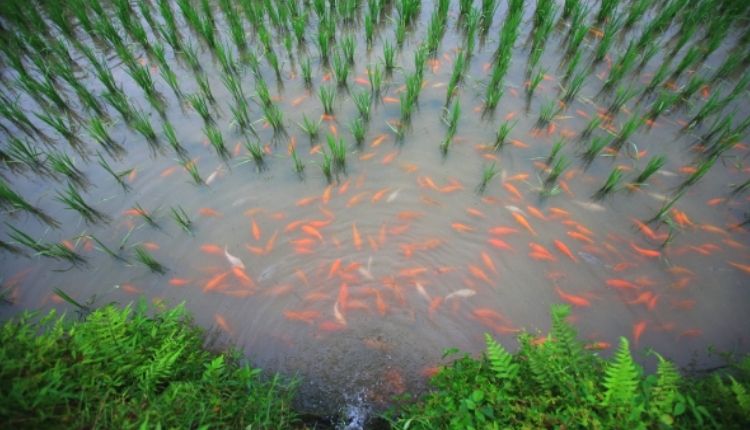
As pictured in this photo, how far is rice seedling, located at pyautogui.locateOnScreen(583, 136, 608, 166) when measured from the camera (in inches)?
112

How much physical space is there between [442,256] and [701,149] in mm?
2274

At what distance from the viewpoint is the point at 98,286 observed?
8.06 feet

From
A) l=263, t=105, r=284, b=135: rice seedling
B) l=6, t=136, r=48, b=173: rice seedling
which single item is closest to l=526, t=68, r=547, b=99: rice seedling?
l=263, t=105, r=284, b=135: rice seedling

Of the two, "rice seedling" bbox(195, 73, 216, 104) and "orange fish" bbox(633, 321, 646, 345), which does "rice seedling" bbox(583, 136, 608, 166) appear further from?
"rice seedling" bbox(195, 73, 216, 104)

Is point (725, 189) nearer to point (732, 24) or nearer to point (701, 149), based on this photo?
point (701, 149)

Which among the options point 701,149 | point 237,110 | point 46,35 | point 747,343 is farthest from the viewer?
point 46,35

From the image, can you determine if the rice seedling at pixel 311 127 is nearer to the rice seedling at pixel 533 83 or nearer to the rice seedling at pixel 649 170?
the rice seedling at pixel 533 83

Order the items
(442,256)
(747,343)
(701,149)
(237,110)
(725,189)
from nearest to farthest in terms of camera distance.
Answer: (747,343) → (442,256) → (725,189) → (701,149) → (237,110)

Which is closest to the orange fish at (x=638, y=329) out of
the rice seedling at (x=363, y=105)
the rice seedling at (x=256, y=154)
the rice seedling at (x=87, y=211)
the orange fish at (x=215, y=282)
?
the rice seedling at (x=363, y=105)

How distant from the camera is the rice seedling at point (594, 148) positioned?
284 centimetres

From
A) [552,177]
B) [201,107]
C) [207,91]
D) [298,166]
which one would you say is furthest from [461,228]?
[207,91]

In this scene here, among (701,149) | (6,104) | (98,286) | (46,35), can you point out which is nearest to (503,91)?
(701,149)

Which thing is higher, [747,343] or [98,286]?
[98,286]

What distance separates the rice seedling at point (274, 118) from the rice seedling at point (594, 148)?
2.47 meters
